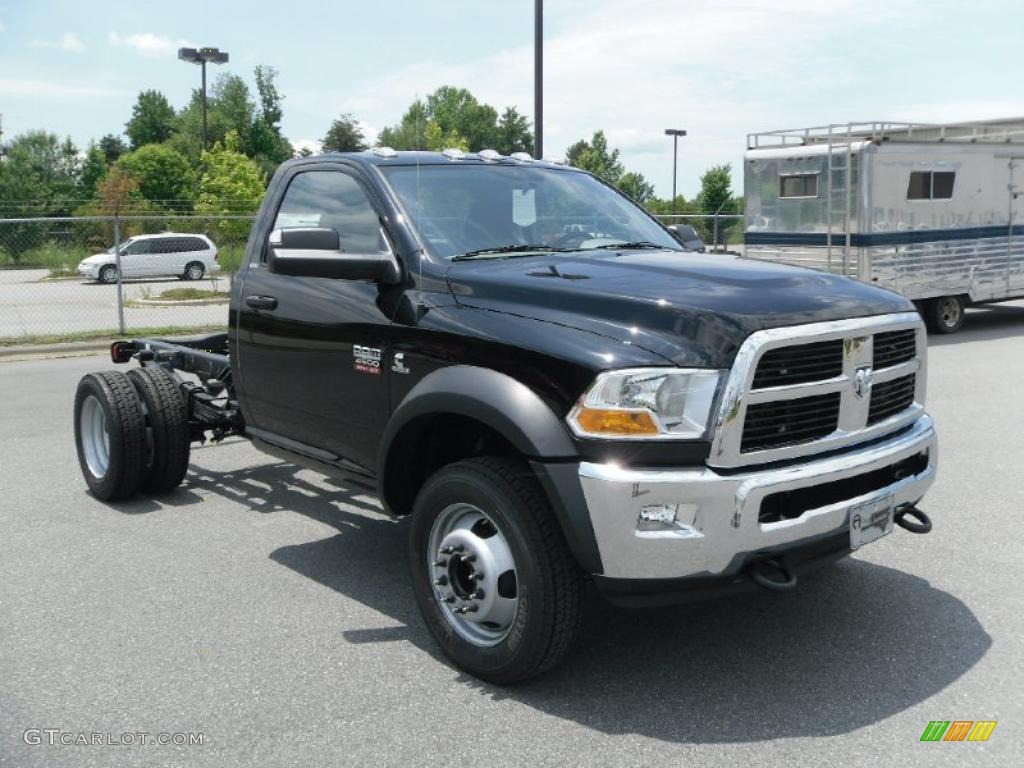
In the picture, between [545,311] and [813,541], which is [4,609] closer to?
[545,311]

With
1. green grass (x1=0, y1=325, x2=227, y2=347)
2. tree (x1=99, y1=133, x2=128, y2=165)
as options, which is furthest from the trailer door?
tree (x1=99, y1=133, x2=128, y2=165)

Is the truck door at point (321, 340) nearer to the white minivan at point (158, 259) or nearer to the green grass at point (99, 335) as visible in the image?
the green grass at point (99, 335)

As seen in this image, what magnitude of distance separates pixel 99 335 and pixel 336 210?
12.7 m

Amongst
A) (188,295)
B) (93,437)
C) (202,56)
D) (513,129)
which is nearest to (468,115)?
(513,129)

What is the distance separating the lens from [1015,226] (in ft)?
55.4

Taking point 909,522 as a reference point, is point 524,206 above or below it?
above

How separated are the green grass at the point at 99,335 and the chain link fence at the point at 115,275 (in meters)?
0.02

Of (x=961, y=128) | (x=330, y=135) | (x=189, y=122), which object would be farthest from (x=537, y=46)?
(x=189, y=122)

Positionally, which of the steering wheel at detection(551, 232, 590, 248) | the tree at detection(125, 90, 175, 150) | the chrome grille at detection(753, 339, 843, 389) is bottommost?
the chrome grille at detection(753, 339, 843, 389)

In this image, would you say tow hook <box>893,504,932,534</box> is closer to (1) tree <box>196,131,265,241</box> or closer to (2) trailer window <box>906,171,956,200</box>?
(2) trailer window <box>906,171,956,200</box>

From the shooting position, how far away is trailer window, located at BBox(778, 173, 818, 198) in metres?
15.6

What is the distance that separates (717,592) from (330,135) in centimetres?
371

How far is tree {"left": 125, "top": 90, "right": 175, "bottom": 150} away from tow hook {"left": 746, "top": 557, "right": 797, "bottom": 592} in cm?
10891

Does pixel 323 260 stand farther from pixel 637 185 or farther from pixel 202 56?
pixel 637 185
